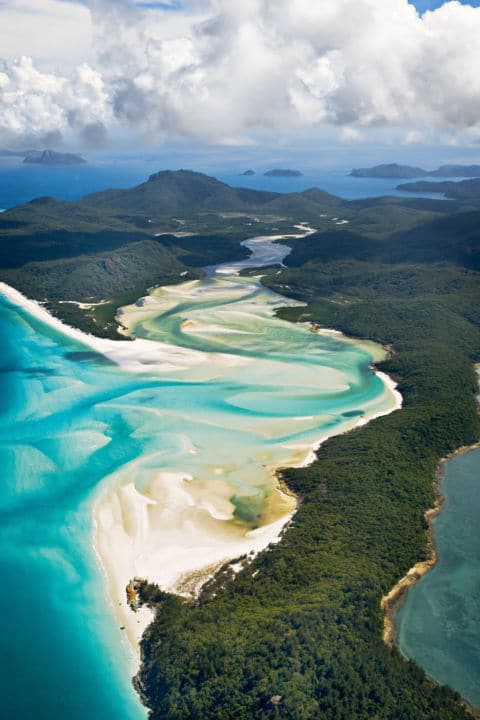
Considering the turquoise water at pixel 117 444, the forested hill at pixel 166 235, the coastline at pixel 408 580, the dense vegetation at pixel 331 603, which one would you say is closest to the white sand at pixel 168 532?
the turquoise water at pixel 117 444

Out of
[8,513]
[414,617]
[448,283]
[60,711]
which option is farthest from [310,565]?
[448,283]

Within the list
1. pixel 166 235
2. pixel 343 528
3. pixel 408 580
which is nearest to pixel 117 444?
pixel 343 528

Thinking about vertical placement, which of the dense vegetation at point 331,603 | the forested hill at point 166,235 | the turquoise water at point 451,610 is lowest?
the turquoise water at point 451,610

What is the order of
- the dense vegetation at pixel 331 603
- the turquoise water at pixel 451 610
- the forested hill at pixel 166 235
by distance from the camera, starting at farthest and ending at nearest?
1. the forested hill at pixel 166 235
2. the turquoise water at pixel 451 610
3. the dense vegetation at pixel 331 603

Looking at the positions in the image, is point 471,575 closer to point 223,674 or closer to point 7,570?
point 223,674

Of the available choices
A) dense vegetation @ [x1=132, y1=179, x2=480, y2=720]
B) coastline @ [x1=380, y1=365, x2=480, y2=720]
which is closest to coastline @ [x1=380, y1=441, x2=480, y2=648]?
coastline @ [x1=380, y1=365, x2=480, y2=720]

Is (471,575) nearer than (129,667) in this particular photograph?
No

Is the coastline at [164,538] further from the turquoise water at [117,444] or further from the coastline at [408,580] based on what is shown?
the coastline at [408,580]
